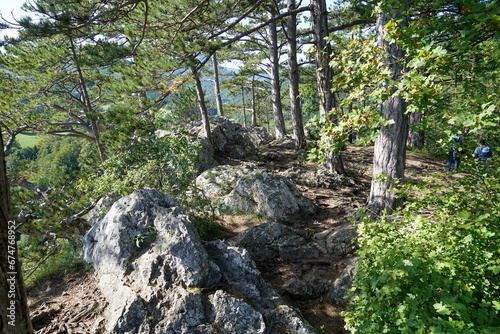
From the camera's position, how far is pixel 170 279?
119 inches

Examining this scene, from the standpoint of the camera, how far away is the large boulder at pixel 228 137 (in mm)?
11812

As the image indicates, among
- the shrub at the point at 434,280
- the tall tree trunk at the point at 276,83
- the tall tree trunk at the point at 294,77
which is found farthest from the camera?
the tall tree trunk at the point at 276,83

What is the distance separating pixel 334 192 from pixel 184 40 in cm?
598

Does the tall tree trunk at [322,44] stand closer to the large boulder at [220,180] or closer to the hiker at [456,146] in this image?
the large boulder at [220,180]

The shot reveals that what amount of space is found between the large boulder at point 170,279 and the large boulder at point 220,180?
352cm

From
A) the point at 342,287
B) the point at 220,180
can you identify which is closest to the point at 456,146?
the point at 342,287

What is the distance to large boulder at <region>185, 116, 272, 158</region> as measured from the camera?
38.8ft

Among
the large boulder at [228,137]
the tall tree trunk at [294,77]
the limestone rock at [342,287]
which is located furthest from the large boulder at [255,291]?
the tall tree trunk at [294,77]

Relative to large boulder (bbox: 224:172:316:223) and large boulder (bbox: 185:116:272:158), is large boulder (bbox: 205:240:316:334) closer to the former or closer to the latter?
large boulder (bbox: 224:172:316:223)

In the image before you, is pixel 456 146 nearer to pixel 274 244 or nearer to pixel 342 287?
pixel 342 287

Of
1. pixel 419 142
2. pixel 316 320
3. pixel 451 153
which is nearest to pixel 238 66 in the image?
pixel 419 142

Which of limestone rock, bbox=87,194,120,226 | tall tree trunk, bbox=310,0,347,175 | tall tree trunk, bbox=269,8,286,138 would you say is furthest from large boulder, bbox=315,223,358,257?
tall tree trunk, bbox=269,8,286,138

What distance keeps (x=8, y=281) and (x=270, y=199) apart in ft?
15.8

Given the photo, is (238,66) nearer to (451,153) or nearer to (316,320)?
(451,153)
